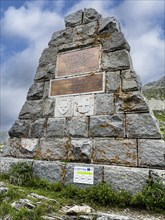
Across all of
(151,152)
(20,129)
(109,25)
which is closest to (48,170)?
(20,129)

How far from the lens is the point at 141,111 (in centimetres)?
480

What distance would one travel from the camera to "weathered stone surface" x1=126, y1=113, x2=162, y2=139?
4.58m

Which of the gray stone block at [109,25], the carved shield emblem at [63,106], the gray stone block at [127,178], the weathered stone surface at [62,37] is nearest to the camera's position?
the gray stone block at [127,178]

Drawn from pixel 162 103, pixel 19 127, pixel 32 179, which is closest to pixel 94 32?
pixel 19 127

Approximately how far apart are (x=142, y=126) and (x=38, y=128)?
2.60 metres

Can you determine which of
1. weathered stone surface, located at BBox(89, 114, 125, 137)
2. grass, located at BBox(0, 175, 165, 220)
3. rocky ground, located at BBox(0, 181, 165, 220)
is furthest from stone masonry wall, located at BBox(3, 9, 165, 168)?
rocky ground, located at BBox(0, 181, 165, 220)

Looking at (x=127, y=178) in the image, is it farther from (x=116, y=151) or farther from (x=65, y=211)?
(x=65, y=211)

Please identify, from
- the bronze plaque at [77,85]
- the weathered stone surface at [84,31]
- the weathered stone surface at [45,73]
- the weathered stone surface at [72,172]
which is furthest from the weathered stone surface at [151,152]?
the weathered stone surface at [84,31]

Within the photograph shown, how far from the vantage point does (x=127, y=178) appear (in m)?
4.31

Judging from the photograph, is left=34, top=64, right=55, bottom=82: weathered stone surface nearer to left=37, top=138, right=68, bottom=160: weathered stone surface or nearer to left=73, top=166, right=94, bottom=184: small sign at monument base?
left=37, top=138, right=68, bottom=160: weathered stone surface

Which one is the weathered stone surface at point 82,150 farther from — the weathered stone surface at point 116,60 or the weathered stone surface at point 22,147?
the weathered stone surface at point 116,60

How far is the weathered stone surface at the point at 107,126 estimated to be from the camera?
192 inches

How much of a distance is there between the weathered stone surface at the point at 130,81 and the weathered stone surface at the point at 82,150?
57.2 inches

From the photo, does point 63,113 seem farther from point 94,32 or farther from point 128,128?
point 94,32
